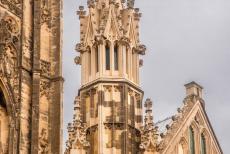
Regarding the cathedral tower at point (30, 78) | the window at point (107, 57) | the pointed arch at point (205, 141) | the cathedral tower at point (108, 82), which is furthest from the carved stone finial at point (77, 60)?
the pointed arch at point (205, 141)

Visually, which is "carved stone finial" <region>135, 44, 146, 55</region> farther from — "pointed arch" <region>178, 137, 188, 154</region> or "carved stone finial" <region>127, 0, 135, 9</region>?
"pointed arch" <region>178, 137, 188, 154</region>

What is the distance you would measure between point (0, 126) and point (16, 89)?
3.34 ft

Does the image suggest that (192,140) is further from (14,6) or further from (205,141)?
(14,6)

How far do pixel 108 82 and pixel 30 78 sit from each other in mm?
2405

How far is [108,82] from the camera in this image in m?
26.0

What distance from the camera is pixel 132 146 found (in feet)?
83.9

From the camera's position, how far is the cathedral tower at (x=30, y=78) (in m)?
23.7

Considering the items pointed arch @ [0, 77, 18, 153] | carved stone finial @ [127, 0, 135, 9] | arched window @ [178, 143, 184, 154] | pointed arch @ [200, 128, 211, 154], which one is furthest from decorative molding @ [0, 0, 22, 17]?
pointed arch @ [200, 128, 211, 154]

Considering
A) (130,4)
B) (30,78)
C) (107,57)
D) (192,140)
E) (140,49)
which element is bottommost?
(192,140)

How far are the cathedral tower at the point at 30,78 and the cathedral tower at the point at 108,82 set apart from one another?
84 centimetres

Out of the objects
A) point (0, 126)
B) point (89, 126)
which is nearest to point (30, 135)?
point (0, 126)

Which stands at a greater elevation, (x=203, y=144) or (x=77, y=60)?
(x=77, y=60)

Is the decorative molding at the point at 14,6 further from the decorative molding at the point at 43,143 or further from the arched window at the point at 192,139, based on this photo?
the arched window at the point at 192,139

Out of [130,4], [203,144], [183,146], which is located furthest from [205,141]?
[130,4]
